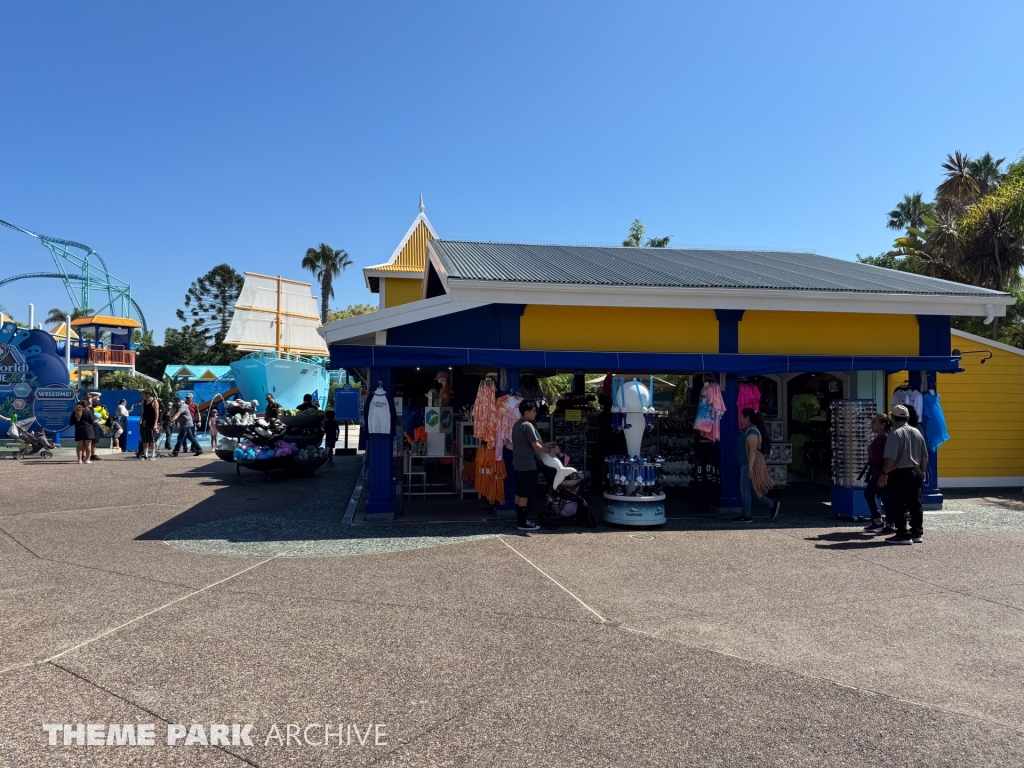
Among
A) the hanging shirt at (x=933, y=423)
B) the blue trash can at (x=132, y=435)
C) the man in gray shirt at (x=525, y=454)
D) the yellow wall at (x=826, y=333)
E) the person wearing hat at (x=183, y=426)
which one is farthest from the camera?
the blue trash can at (x=132, y=435)

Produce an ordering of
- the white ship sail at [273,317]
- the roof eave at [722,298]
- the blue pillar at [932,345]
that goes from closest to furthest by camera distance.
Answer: the roof eave at [722,298], the blue pillar at [932,345], the white ship sail at [273,317]

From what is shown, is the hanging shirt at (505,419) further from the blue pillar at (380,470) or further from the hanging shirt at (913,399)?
the hanging shirt at (913,399)

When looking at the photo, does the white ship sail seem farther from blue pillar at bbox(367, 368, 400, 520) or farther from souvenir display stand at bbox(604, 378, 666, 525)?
souvenir display stand at bbox(604, 378, 666, 525)

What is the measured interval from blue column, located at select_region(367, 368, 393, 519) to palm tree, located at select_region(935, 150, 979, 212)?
1005 inches

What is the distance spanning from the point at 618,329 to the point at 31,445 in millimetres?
18402

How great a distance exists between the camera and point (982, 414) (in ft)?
45.9

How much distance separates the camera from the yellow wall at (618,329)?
1054 cm

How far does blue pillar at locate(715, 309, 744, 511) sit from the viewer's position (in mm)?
10977

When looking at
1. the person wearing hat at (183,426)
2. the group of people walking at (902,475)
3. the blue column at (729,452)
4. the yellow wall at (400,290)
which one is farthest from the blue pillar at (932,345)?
the person wearing hat at (183,426)

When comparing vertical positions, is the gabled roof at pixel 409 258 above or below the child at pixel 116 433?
above

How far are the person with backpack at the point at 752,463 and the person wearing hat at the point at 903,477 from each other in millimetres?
1685

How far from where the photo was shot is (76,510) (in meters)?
10.8

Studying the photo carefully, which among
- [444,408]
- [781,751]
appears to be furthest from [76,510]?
[781,751]

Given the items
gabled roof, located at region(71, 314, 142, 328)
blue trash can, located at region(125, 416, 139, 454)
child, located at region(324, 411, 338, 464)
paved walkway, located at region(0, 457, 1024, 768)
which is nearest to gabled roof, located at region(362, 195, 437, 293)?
child, located at region(324, 411, 338, 464)
